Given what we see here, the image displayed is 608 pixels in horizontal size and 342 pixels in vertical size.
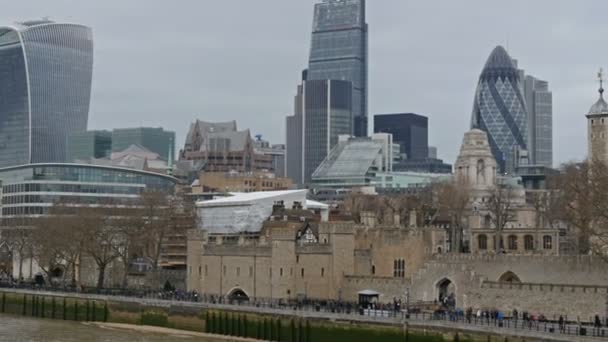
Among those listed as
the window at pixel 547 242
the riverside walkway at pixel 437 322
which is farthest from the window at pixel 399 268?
the window at pixel 547 242

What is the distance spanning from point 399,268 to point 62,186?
275ft

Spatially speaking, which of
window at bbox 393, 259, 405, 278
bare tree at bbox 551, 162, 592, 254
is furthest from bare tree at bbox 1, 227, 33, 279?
bare tree at bbox 551, 162, 592, 254

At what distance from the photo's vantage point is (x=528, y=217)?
15838cm

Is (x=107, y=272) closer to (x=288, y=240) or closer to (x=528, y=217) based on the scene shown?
(x=288, y=240)

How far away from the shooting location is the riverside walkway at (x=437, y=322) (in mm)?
62875

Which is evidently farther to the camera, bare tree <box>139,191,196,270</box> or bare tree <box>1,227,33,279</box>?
bare tree <box>1,227,33,279</box>

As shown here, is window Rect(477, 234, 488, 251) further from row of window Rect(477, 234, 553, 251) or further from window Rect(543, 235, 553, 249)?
window Rect(543, 235, 553, 249)

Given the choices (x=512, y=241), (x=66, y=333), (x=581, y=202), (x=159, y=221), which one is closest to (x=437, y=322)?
(x=581, y=202)

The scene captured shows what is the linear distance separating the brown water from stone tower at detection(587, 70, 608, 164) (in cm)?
4542

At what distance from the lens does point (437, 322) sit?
68.8 m

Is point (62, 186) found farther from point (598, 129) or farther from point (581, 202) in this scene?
point (581, 202)

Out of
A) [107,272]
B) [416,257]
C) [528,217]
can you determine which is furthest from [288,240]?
[528,217]

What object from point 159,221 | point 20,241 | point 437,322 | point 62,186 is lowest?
point 437,322

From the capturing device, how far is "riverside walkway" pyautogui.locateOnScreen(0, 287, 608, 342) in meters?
62.9
